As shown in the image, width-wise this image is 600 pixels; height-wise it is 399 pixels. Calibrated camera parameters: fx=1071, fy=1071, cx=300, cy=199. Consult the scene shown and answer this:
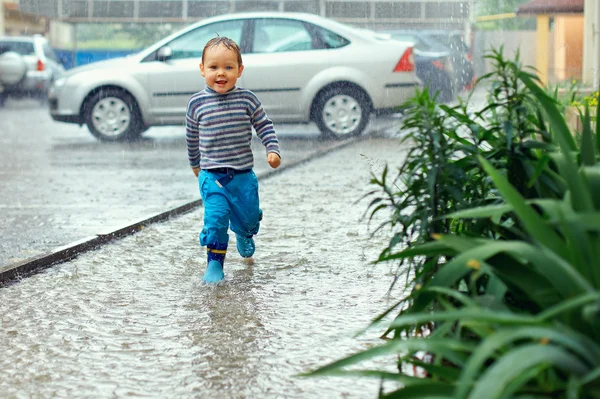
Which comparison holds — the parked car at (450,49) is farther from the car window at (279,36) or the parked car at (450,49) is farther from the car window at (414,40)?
the car window at (279,36)

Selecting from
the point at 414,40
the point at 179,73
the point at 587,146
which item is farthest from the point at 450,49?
the point at 587,146

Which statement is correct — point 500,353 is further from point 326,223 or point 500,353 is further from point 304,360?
point 326,223

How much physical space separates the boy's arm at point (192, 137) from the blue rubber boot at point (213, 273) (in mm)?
647

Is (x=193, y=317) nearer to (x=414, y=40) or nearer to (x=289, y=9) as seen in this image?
(x=414, y=40)

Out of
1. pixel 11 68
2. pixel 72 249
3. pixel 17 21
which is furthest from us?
pixel 17 21

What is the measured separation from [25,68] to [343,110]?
15.5m

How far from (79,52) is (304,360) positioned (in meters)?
33.9

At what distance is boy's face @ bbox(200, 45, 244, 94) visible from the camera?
220 inches

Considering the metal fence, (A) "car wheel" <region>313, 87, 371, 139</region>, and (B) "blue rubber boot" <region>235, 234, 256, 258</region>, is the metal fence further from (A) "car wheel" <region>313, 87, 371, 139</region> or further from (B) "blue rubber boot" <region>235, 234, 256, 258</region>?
(B) "blue rubber boot" <region>235, 234, 256, 258</region>

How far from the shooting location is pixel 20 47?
29.2 meters

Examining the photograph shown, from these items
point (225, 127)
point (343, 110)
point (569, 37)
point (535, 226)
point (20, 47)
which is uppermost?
point (569, 37)

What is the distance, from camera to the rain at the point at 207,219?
3.88 m

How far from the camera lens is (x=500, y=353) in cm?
269

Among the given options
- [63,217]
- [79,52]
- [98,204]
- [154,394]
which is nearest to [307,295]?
[154,394]
